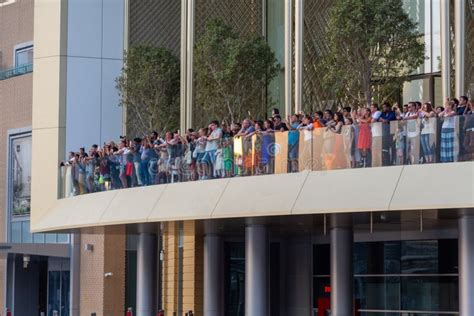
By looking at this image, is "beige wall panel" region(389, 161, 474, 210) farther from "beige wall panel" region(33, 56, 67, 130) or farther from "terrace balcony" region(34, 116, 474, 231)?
"beige wall panel" region(33, 56, 67, 130)

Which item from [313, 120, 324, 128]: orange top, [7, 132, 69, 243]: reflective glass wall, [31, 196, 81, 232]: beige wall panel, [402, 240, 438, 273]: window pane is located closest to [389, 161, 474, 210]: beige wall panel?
[313, 120, 324, 128]: orange top

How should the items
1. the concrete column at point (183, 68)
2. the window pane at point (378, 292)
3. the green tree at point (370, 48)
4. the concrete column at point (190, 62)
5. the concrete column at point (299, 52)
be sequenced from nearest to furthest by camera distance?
the green tree at point (370, 48), the concrete column at point (299, 52), the window pane at point (378, 292), the concrete column at point (190, 62), the concrete column at point (183, 68)

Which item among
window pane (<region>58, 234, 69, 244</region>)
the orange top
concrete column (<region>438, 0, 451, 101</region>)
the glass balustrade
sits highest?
concrete column (<region>438, 0, 451, 101</region>)

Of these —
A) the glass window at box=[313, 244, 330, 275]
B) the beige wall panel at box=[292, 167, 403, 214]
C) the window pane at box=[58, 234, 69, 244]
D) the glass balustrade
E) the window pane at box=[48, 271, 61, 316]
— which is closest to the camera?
the glass balustrade

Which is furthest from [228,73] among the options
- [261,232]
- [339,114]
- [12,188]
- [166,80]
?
[12,188]

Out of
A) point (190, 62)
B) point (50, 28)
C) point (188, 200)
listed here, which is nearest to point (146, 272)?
point (188, 200)

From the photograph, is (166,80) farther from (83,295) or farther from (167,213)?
(167,213)

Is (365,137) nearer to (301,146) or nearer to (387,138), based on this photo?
(387,138)

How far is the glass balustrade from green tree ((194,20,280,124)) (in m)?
6.27

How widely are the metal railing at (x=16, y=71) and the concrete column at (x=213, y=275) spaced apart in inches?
614

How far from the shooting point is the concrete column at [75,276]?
149 feet

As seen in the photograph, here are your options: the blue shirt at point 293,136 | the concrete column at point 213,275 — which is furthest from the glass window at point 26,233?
the blue shirt at point 293,136

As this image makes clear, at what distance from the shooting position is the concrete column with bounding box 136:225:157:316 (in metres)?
36.9

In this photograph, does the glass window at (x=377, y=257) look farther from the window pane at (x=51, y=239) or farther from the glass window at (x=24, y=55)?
the glass window at (x=24, y=55)
